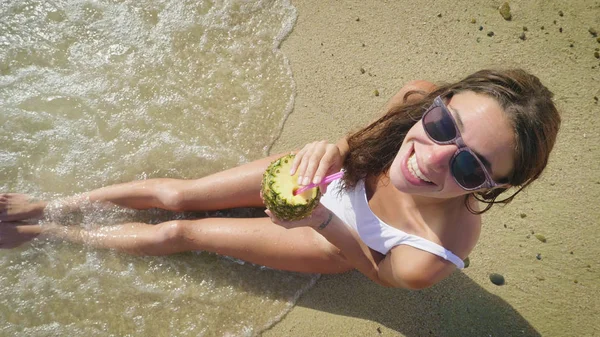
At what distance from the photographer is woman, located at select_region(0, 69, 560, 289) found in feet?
7.08

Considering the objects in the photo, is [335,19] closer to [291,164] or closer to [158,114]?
[158,114]

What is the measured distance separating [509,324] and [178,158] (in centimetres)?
297

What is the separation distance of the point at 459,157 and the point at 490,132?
6.7 inches

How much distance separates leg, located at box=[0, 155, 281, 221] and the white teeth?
1286 mm

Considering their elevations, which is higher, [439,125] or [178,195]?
[439,125]

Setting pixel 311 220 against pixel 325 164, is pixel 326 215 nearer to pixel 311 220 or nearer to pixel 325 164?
pixel 311 220

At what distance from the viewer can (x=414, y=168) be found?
230 cm

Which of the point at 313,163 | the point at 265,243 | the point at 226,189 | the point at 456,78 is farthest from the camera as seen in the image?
the point at 456,78

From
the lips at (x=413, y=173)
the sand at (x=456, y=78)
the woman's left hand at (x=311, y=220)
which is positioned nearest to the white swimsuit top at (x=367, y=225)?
the woman's left hand at (x=311, y=220)

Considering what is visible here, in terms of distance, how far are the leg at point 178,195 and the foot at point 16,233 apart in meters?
0.06

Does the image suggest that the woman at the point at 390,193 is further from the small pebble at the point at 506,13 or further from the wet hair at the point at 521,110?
the small pebble at the point at 506,13

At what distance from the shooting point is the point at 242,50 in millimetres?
4492

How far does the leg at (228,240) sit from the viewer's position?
3.28 m

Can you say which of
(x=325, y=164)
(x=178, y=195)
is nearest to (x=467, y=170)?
(x=325, y=164)
